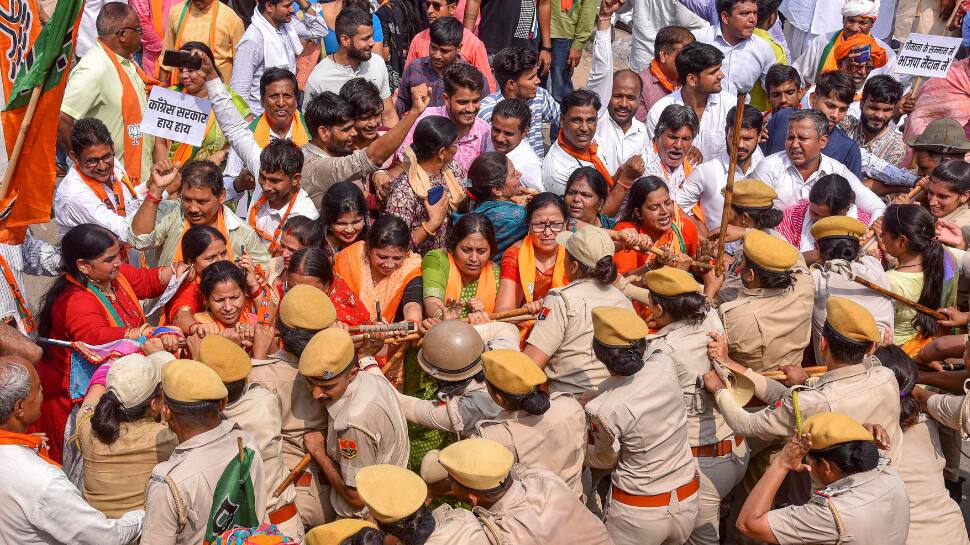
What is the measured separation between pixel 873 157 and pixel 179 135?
5.71 meters

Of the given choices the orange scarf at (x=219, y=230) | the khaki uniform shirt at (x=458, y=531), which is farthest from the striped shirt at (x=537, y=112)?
the khaki uniform shirt at (x=458, y=531)

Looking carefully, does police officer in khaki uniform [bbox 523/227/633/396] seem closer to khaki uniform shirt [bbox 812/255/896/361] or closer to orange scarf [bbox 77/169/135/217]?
khaki uniform shirt [bbox 812/255/896/361]

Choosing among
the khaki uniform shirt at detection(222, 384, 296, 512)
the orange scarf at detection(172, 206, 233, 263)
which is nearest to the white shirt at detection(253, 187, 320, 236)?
the orange scarf at detection(172, 206, 233, 263)

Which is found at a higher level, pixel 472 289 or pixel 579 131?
pixel 579 131

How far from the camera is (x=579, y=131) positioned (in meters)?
7.46

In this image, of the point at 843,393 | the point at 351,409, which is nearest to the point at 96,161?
the point at 351,409

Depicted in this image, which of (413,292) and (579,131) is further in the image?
(579,131)

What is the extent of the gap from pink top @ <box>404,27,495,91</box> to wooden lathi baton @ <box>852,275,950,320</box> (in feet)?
14.3

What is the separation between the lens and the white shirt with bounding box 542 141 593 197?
7461 mm

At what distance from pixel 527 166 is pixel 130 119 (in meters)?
3.14

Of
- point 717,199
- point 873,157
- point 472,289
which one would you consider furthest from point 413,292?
point 873,157

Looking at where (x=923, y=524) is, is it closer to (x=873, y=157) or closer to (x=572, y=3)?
(x=873, y=157)

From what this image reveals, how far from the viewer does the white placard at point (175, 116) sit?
6.91m

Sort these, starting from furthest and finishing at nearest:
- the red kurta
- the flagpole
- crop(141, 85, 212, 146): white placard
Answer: crop(141, 85, 212, 146): white placard → the red kurta → the flagpole
